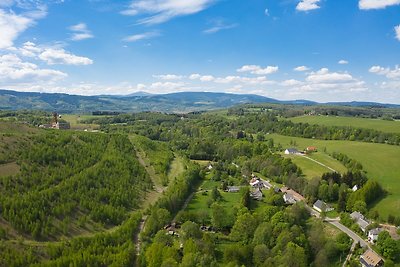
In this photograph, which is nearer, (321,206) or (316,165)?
(321,206)

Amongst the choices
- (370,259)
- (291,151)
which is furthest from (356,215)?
(291,151)

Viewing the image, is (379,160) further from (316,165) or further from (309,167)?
(309,167)

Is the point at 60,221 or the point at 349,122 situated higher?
the point at 349,122

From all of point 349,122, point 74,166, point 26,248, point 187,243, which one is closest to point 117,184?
point 74,166

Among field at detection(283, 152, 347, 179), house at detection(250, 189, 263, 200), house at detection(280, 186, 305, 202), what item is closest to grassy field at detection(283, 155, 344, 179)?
field at detection(283, 152, 347, 179)

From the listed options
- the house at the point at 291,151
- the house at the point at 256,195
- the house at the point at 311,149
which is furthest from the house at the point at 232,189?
the house at the point at 311,149

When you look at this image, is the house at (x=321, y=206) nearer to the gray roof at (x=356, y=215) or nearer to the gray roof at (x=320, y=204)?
the gray roof at (x=320, y=204)

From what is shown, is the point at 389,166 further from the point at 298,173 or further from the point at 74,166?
the point at 74,166
